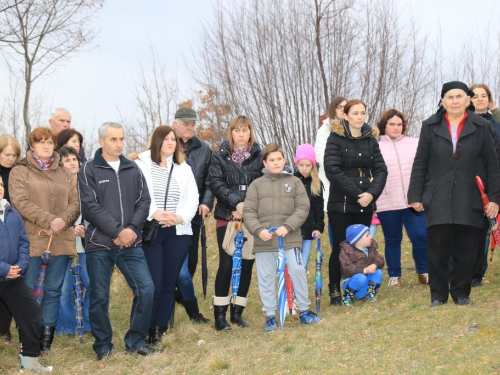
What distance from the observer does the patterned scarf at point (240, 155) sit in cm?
719

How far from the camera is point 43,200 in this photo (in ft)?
21.2

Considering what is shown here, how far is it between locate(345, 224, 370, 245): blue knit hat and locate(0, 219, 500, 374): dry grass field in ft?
2.57

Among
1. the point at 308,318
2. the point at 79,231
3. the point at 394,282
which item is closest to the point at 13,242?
the point at 79,231

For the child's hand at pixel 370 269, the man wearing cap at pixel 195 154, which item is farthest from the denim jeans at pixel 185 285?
the child's hand at pixel 370 269

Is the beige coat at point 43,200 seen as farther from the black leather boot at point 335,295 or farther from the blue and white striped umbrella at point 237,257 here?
the black leather boot at point 335,295

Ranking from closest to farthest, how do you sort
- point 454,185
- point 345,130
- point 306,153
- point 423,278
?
point 454,185
point 345,130
point 306,153
point 423,278

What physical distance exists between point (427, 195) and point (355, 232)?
116cm

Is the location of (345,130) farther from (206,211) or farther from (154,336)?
(154,336)

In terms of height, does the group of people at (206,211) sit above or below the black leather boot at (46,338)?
above

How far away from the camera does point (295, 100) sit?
1389cm

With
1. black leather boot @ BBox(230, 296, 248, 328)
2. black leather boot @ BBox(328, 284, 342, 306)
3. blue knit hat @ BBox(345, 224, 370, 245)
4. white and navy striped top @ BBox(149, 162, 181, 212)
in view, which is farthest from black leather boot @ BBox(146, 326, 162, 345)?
blue knit hat @ BBox(345, 224, 370, 245)

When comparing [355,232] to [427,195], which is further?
[355,232]

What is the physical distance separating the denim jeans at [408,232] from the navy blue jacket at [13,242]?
4535mm

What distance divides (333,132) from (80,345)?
12.3 feet
